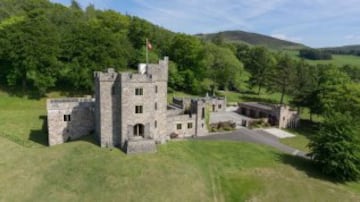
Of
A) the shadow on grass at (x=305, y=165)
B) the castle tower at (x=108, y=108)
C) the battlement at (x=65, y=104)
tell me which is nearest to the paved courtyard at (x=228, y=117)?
the shadow on grass at (x=305, y=165)

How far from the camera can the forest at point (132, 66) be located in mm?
43531

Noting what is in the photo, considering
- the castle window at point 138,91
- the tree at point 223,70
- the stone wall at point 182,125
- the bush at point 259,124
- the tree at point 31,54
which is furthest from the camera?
the tree at point 223,70

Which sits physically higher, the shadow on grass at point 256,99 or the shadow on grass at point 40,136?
the shadow on grass at point 256,99

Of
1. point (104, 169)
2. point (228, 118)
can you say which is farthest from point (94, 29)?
point (104, 169)

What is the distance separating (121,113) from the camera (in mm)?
28750

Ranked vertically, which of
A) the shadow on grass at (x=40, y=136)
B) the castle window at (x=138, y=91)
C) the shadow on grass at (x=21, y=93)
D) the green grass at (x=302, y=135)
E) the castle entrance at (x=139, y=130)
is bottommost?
the green grass at (x=302, y=135)

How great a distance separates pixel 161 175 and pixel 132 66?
131 ft

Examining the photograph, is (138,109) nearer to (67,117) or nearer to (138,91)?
(138,91)

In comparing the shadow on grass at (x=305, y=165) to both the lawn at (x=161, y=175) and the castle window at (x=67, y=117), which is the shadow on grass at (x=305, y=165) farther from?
the castle window at (x=67, y=117)

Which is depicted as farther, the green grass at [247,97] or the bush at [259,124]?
the green grass at [247,97]

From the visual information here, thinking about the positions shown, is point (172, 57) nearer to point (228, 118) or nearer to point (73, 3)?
point (228, 118)

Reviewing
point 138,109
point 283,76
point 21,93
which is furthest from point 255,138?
point 21,93

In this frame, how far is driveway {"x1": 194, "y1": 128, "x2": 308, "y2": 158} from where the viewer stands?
34.7 m

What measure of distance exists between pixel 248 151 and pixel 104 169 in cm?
1557
